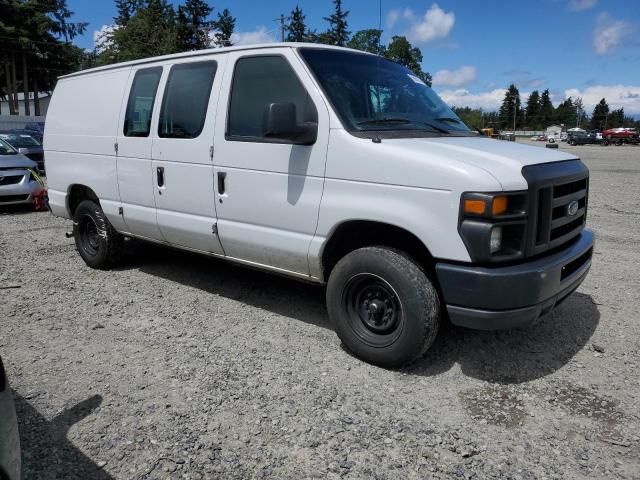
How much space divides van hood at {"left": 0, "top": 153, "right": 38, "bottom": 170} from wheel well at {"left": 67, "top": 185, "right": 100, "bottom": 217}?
17.6ft

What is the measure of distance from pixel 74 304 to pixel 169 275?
3.87 ft

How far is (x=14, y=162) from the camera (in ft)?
34.9

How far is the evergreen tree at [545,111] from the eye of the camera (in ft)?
402

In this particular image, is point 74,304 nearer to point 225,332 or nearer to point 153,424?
point 225,332

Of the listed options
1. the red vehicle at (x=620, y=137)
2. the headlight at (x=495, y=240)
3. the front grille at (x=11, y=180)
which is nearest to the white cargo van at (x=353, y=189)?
the headlight at (x=495, y=240)

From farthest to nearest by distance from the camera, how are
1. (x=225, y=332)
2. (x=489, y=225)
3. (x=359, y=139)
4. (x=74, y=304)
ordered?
(x=74, y=304) < (x=225, y=332) < (x=359, y=139) < (x=489, y=225)

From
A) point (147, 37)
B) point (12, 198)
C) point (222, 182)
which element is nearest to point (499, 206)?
point (222, 182)

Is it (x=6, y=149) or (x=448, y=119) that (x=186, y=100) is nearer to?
(x=448, y=119)

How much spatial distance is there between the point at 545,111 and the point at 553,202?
139 metres

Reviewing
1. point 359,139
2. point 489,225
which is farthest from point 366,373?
point 359,139

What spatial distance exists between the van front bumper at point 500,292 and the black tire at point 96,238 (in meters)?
4.08

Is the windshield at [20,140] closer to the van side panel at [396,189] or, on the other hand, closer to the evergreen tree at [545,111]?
the van side panel at [396,189]

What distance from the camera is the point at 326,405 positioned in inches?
126

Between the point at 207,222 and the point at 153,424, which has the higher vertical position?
the point at 207,222
